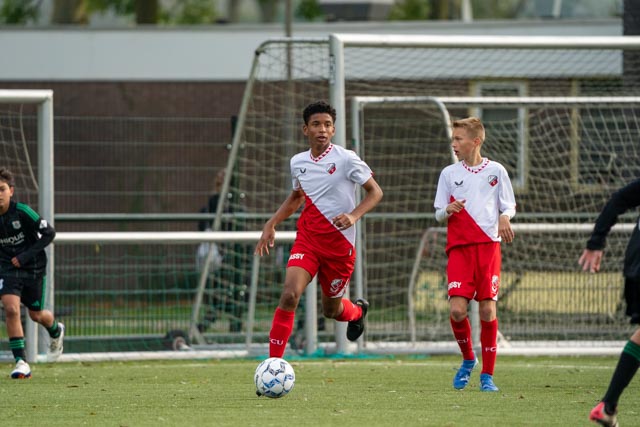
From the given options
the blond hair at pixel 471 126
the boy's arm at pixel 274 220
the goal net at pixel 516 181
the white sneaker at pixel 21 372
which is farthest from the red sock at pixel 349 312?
the white sneaker at pixel 21 372

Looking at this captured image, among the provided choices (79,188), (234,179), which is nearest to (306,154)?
(234,179)

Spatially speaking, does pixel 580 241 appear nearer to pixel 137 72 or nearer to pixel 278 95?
pixel 278 95

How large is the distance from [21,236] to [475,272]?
371 centimetres

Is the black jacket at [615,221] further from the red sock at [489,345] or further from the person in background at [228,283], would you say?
the person in background at [228,283]

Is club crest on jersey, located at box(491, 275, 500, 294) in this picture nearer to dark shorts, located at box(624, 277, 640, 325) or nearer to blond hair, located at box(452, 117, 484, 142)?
blond hair, located at box(452, 117, 484, 142)

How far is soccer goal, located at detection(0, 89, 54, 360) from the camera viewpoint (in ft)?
39.0

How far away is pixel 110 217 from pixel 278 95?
8.31 feet

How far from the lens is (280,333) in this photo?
8.91m

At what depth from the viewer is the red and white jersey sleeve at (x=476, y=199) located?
30.6 feet

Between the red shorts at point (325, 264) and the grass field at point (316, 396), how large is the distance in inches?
28.6

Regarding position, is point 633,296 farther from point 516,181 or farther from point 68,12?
point 68,12

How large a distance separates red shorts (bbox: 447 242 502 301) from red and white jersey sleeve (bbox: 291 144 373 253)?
77 centimetres

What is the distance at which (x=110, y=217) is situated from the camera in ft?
49.5

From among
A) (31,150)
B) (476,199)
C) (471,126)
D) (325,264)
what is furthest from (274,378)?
(31,150)
